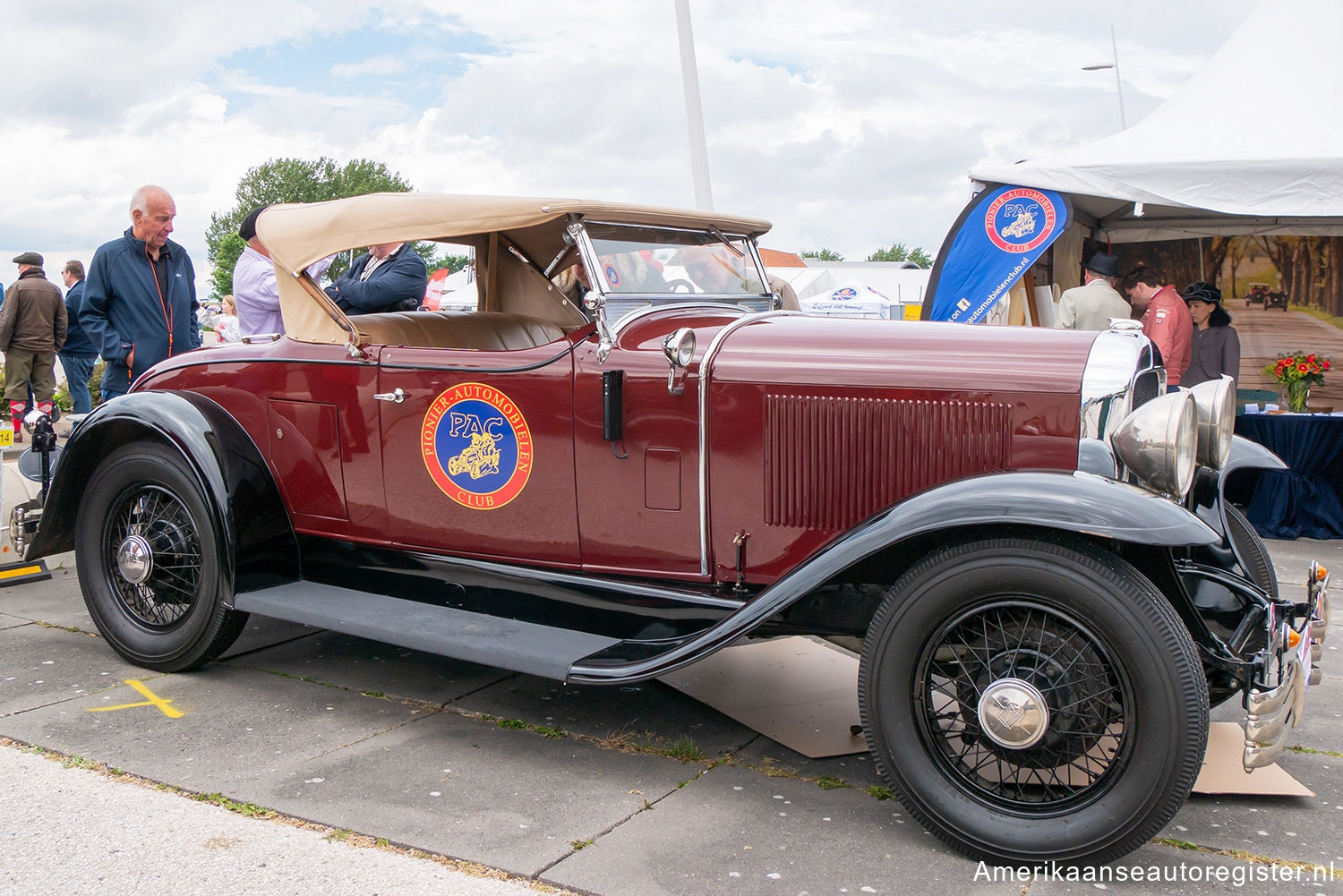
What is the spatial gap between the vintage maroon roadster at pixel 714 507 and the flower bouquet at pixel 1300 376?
4865mm

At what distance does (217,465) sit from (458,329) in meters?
1.05

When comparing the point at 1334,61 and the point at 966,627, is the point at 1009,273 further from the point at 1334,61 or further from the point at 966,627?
the point at 966,627

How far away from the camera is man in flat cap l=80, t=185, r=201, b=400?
5109 mm

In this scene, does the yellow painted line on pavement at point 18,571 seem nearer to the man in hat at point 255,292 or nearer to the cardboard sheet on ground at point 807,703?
the man in hat at point 255,292

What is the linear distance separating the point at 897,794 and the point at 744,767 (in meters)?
0.65

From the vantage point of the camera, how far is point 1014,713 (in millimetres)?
2506

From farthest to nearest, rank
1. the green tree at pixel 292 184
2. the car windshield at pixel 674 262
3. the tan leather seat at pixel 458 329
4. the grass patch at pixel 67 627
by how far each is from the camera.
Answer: the green tree at pixel 292 184, the grass patch at pixel 67 627, the tan leather seat at pixel 458 329, the car windshield at pixel 674 262

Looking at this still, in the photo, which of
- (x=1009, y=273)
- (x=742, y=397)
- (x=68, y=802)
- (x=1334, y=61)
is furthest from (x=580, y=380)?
(x=1334, y=61)

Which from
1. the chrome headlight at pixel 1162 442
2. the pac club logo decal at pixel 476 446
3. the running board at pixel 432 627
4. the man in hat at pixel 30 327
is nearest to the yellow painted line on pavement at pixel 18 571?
the running board at pixel 432 627

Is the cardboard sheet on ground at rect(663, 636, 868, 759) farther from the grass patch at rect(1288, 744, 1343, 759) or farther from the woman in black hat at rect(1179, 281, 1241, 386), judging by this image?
the woman in black hat at rect(1179, 281, 1241, 386)

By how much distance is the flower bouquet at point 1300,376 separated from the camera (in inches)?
311

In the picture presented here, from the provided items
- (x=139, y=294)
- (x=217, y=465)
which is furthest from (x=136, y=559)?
(x=139, y=294)

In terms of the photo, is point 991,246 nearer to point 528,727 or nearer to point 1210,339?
point 1210,339

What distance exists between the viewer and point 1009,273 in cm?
743
